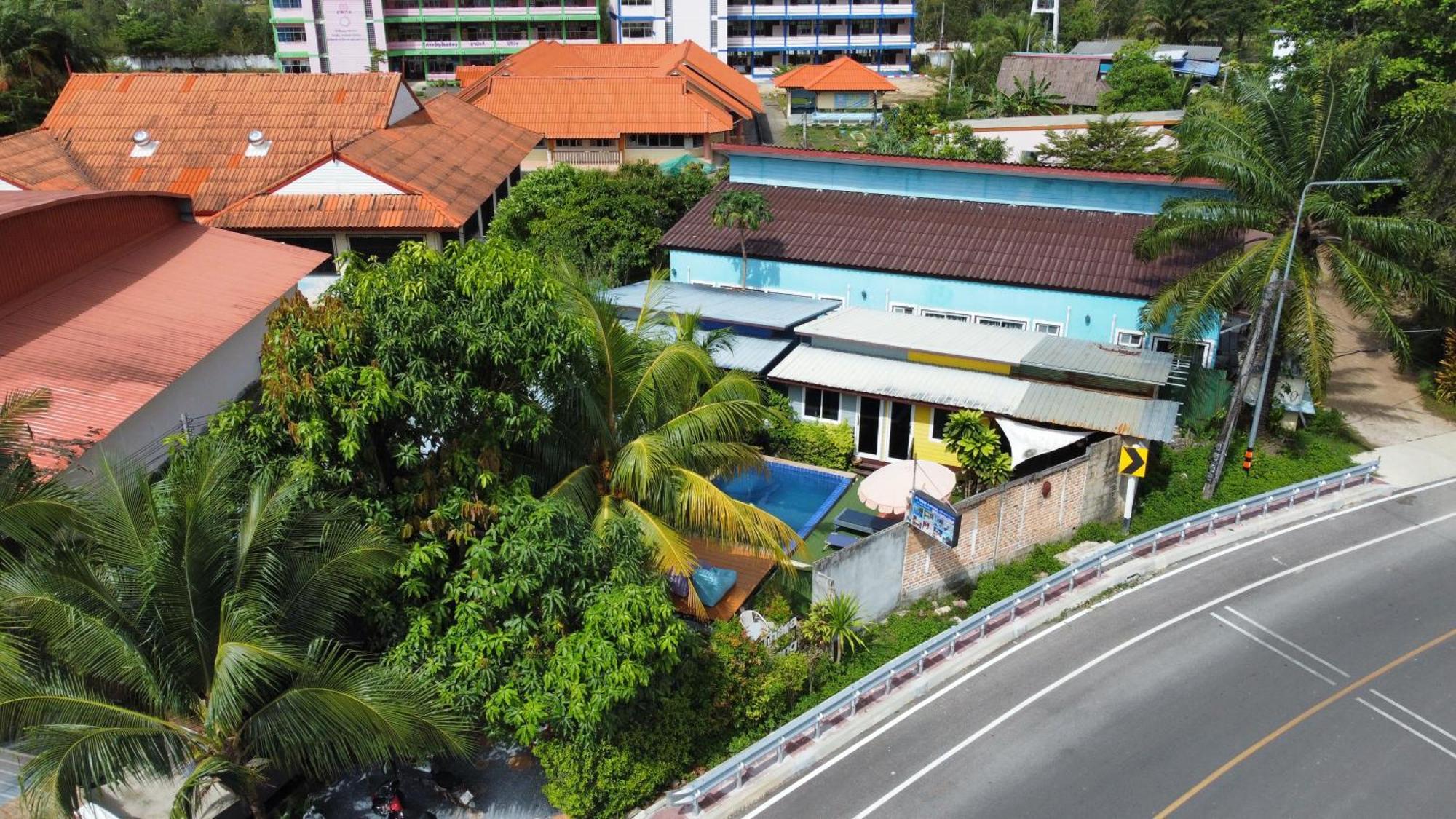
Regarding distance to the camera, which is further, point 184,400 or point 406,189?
point 406,189

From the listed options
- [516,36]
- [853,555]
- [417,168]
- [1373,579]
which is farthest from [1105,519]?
[516,36]

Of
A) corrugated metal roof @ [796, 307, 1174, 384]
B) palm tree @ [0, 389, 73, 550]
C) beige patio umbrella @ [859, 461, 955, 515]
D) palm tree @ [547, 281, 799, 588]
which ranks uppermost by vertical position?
palm tree @ [0, 389, 73, 550]

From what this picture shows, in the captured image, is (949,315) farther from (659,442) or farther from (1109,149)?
(1109,149)

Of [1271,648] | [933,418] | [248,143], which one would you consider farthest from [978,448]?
[248,143]

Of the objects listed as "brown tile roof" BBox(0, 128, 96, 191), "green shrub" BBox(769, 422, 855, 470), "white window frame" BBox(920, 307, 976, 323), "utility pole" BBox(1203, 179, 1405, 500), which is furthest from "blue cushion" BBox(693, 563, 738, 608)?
"brown tile roof" BBox(0, 128, 96, 191)

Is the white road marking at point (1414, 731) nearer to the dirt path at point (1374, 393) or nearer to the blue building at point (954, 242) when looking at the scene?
the dirt path at point (1374, 393)

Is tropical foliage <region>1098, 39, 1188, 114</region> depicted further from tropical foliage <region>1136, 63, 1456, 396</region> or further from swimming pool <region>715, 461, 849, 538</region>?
swimming pool <region>715, 461, 849, 538</region>

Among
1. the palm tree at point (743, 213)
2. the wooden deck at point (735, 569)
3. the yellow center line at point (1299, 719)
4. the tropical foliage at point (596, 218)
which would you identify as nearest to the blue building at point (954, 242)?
the palm tree at point (743, 213)
